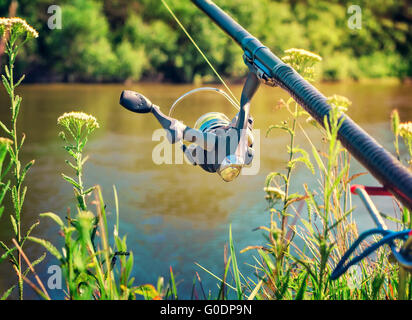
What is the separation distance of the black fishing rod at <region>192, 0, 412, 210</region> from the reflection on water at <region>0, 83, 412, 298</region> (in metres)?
1.33

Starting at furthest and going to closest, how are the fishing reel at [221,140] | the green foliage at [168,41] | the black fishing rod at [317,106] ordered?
1. the green foliage at [168,41]
2. the fishing reel at [221,140]
3. the black fishing rod at [317,106]

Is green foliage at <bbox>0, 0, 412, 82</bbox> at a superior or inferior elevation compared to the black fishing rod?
superior

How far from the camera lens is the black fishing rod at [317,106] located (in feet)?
3.06

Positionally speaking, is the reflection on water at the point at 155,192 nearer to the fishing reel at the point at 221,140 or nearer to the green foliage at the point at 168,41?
the fishing reel at the point at 221,140

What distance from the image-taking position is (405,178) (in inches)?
35.9

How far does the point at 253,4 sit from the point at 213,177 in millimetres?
13297

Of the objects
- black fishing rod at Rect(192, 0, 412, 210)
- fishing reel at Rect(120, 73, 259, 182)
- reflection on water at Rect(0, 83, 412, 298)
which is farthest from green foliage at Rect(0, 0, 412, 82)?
fishing reel at Rect(120, 73, 259, 182)

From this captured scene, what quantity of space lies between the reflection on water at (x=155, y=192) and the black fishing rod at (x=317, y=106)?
4.36 feet

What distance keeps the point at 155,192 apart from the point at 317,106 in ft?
13.2

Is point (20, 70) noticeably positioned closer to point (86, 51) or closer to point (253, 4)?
point (86, 51)

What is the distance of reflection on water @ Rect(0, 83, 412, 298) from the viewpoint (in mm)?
3584

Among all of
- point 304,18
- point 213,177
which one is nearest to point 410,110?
point 213,177

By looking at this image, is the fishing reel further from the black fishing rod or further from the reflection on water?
the reflection on water

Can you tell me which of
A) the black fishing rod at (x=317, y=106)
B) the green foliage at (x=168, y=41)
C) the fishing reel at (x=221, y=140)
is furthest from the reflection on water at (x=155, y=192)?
the green foliage at (x=168, y=41)
